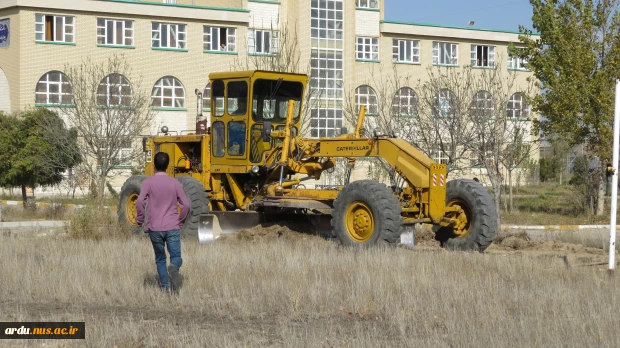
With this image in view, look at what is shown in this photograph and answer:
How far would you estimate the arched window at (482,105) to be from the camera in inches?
1284

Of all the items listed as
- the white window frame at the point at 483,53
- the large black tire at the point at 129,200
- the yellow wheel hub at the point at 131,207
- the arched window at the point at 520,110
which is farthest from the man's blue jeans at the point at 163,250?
the white window frame at the point at 483,53

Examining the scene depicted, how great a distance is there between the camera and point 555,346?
812 cm

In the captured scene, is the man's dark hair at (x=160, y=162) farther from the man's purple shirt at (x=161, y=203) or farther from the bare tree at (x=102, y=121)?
the bare tree at (x=102, y=121)

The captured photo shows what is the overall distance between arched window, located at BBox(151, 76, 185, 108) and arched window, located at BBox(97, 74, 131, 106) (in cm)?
1583

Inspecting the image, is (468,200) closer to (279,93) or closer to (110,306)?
(279,93)

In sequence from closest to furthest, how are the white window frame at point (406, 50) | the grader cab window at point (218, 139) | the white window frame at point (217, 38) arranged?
the grader cab window at point (218, 139)
the white window frame at point (217, 38)
the white window frame at point (406, 50)

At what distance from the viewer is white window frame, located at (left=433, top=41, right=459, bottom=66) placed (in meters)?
64.6

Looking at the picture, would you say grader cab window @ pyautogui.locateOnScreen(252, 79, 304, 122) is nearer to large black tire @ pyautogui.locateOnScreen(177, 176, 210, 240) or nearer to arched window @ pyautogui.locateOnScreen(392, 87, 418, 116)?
large black tire @ pyautogui.locateOnScreen(177, 176, 210, 240)

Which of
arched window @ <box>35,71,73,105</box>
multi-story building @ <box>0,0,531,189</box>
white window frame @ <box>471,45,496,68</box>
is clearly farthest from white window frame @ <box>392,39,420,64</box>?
arched window @ <box>35,71,73,105</box>

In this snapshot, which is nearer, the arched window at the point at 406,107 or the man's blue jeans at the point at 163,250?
the man's blue jeans at the point at 163,250

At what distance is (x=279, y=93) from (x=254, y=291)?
322 inches

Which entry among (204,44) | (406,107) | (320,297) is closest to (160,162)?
(320,297)

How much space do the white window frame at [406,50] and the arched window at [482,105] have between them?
27.9m

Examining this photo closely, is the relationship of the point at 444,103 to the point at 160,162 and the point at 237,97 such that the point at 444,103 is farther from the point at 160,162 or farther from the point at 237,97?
the point at 160,162
